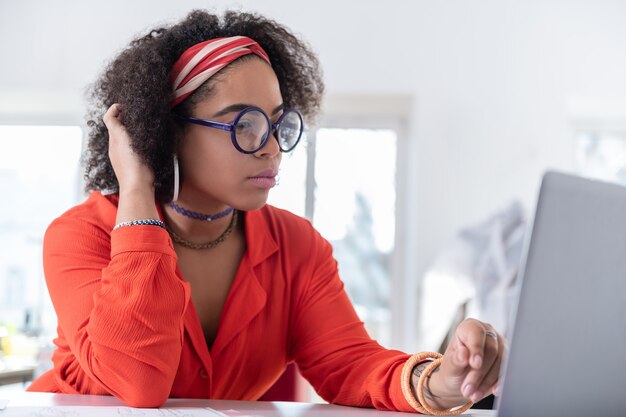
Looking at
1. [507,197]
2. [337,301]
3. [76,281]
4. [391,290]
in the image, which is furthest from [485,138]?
[76,281]

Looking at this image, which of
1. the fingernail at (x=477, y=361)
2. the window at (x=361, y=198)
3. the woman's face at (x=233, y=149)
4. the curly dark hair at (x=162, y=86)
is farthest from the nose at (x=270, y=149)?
the window at (x=361, y=198)

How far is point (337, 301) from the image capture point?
136 centimetres

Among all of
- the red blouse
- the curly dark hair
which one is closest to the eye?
the curly dark hair

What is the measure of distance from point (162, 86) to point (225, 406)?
58cm

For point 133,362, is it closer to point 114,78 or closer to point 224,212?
point 224,212

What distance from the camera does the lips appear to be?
1275 millimetres

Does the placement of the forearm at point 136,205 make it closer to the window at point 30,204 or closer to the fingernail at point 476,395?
the fingernail at point 476,395

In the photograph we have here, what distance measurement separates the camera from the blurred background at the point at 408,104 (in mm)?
3738

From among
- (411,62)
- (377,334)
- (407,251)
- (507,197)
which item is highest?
(411,62)

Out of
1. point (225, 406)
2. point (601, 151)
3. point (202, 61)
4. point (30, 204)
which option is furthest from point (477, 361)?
point (30, 204)

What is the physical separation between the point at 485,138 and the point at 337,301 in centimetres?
259

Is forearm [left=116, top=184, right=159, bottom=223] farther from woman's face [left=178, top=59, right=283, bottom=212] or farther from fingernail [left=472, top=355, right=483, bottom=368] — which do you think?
fingernail [left=472, top=355, right=483, bottom=368]

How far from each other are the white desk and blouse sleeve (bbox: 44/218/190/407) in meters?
0.03

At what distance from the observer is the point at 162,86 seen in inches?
51.1
